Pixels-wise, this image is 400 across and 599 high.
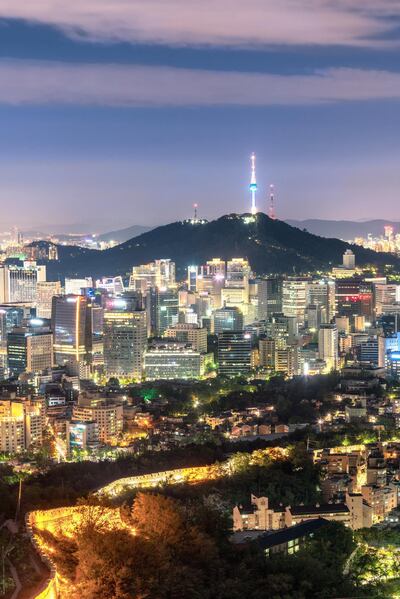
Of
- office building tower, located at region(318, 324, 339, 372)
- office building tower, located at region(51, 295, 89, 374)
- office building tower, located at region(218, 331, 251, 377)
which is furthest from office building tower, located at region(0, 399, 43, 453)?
office building tower, located at region(318, 324, 339, 372)

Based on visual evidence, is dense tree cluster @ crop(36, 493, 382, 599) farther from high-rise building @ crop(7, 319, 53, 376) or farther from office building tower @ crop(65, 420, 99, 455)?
high-rise building @ crop(7, 319, 53, 376)

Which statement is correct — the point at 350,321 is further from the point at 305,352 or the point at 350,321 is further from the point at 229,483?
the point at 229,483

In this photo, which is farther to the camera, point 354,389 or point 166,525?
point 354,389

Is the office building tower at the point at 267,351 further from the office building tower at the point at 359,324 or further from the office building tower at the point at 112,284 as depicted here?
the office building tower at the point at 112,284

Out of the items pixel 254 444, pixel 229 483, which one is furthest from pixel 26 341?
pixel 229 483

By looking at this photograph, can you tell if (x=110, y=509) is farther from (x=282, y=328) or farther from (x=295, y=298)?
(x=295, y=298)

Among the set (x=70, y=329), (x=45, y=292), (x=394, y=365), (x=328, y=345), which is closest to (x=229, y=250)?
(x=45, y=292)

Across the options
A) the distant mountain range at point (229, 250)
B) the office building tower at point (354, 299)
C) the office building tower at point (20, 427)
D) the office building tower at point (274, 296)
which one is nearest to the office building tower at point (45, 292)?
the distant mountain range at point (229, 250)
